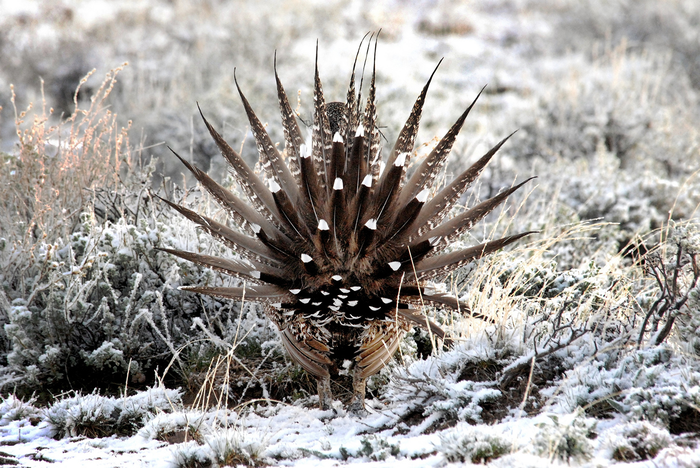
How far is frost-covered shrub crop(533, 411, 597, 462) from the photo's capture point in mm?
2221

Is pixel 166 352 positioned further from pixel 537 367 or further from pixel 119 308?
pixel 537 367

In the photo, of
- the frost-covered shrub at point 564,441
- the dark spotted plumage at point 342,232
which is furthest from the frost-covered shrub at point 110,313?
the frost-covered shrub at point 564,441

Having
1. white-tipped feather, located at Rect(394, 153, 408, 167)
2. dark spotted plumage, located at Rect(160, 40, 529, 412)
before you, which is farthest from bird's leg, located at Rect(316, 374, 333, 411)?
white-tipped feather, located at Rect(394, 153, 408, 167)

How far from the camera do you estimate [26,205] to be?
4.61 meters

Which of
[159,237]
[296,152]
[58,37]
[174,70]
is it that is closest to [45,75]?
[58,37]

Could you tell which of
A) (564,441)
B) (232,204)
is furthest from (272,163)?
(564,441)

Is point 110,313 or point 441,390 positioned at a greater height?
point 110,313

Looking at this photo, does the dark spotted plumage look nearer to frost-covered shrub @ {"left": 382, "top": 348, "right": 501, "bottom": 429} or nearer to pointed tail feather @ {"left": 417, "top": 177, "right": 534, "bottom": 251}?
pointed tail feather @ {"left": 417, "top": 177, "right": 534, "bottom": 251}

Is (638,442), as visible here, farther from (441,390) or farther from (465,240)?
(465,240)

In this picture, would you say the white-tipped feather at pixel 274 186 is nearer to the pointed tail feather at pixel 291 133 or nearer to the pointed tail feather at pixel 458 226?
the pointed tail feather at pixel 291 133

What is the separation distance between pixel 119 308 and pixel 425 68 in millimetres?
10209

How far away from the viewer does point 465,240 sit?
4707 mm

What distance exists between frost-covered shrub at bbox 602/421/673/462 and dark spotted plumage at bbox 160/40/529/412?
938mm

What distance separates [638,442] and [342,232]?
1.53m
